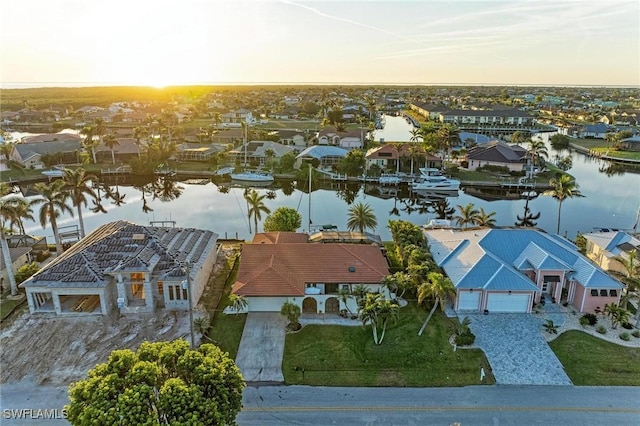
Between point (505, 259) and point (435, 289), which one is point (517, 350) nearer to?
point (435, 289)

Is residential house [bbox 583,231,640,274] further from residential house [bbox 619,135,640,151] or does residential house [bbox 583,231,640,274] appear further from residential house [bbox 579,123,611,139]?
residential house [bbox 579,123,611,139]

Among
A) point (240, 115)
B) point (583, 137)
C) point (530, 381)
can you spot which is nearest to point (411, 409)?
point (530, 381)

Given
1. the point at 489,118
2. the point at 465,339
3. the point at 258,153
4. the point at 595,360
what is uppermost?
the point at 489,118

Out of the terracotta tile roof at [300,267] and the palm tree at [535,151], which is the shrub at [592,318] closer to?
the terracotta tile roof at [300,267]

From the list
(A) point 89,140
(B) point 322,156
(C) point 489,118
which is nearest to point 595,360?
(B) point 322,156

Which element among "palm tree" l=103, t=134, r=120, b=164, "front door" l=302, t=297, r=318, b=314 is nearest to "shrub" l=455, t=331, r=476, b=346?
"front door" l=302, t=297, r=318, b=314

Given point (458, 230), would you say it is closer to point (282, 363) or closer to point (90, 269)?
point (282, 363)
